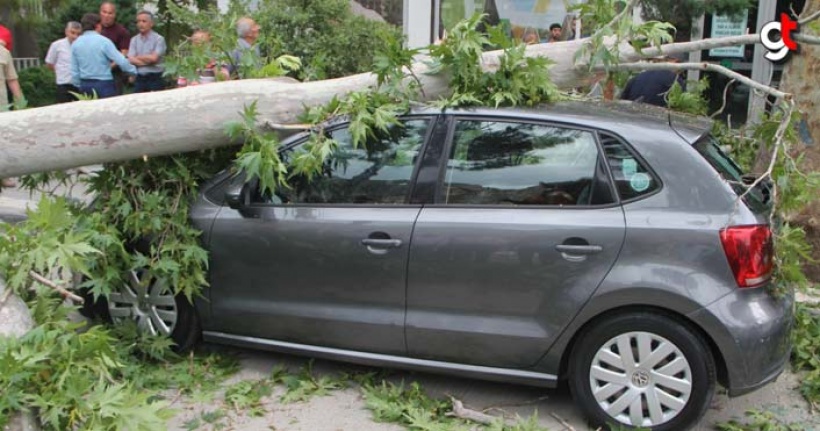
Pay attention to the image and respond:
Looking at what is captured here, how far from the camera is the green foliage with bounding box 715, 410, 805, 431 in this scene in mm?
3980

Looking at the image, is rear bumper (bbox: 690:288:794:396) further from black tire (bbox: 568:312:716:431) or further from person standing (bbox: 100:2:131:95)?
person standing (bbox: 100:2:131:95)

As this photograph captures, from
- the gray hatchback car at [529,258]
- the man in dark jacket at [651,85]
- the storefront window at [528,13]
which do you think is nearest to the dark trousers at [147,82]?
the storefront window at [528,13]

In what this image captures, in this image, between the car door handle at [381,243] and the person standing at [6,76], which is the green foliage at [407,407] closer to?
the car door handle at [381,243]

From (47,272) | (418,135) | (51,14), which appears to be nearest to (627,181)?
(418,135)

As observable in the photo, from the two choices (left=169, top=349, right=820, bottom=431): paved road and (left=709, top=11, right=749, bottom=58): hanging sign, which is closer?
(left=169, top=349, right=820, bottom=431): paved road

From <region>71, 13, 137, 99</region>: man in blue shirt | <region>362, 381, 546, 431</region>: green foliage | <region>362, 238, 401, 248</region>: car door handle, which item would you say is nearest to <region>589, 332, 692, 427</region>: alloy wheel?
<region>362, 381, 546, 431</region>: green foliage

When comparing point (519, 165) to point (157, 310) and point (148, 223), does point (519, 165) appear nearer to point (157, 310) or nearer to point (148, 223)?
point (148, 223)

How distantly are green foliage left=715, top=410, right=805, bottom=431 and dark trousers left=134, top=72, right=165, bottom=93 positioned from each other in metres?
8.34

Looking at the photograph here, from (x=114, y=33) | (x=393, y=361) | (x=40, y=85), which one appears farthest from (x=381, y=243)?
(x=40, y=85)

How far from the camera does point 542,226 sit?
12.6ft

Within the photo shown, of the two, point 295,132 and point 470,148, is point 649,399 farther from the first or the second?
point 295,132

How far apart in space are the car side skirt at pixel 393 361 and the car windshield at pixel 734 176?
1.23 meters

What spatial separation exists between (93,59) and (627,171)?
767cm

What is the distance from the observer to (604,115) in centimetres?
403
